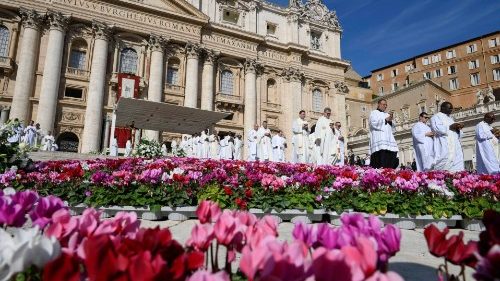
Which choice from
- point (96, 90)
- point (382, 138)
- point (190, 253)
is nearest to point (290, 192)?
point (190, 253)

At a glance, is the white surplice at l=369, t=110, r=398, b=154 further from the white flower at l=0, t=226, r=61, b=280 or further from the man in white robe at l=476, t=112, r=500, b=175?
the white flower at l=0, t=226, r=61, b=280

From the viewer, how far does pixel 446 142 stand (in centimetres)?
1008

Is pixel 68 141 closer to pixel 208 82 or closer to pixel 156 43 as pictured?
pixel 156 43

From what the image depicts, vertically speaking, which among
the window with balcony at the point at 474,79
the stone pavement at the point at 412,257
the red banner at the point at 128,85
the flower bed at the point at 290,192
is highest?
the window with balcony at the point at 474,79

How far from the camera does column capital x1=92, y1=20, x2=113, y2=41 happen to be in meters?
28.9

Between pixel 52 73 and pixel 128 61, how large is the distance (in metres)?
6.81

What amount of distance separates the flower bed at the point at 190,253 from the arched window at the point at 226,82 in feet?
115

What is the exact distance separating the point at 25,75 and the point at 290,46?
26770 mm

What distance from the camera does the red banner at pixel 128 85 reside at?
28.9 metres

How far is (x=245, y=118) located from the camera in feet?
116

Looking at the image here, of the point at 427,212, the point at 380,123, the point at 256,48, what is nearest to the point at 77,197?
the point at 427,212

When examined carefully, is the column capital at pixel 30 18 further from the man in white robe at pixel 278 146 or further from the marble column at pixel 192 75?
the man in white robe at pixel 278 146

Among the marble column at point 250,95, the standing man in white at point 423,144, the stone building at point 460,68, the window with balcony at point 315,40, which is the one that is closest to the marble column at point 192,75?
the marble column at point 250,95

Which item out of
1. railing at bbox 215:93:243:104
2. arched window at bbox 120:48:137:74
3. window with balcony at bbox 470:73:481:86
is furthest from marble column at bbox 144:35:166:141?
window with balcony at bbox 470:73:481:86
